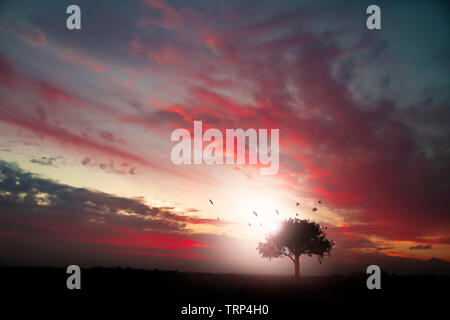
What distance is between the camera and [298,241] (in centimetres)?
6088

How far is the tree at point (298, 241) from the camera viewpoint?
60750mm

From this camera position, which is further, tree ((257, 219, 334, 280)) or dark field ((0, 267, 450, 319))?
tree ((257, 219, 334, 280))

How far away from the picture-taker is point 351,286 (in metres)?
44.8

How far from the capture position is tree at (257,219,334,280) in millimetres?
60750
